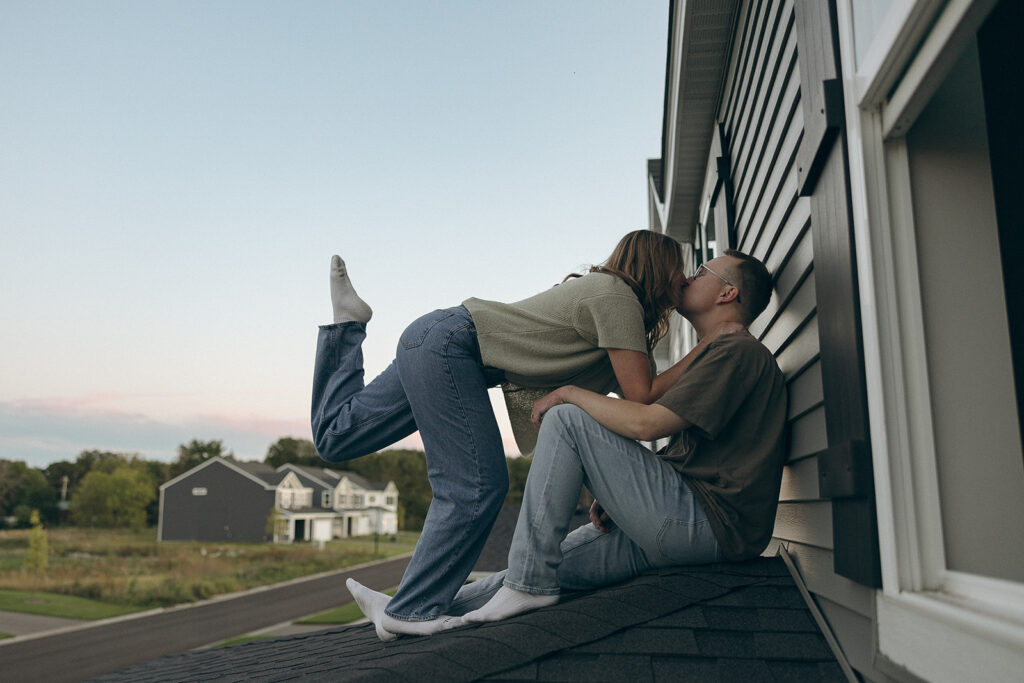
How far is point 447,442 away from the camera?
2219mm

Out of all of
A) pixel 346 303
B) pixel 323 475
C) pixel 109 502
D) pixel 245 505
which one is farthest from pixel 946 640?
pixel 109 502

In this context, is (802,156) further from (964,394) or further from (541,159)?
(541,159)

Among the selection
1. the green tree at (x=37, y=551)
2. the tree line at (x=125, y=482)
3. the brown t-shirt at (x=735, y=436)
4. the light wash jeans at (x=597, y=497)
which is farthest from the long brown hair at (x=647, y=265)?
the tree line at (x=125, y=482)

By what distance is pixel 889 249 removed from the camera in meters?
1.43

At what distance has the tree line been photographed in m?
60.5

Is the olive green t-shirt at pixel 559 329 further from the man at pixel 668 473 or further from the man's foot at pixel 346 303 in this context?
the man's foot at pixel 346 303

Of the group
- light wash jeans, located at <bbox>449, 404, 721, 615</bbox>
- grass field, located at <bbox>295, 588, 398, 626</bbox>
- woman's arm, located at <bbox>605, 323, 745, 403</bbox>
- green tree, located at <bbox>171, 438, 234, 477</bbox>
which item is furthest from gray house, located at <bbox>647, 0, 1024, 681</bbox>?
green tree, located at <bbox>171, 438, 234, 477</bbox>

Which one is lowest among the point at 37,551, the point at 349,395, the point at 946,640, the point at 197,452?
the point at 37,551

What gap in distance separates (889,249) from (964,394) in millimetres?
315

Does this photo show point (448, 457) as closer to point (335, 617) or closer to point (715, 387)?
point (715, 387)

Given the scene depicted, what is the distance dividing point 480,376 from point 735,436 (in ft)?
2.63

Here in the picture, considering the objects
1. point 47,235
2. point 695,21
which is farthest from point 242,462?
point 695,21

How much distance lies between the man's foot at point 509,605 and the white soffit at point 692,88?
11.5ft

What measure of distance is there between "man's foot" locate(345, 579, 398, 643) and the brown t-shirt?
3.36 feet
